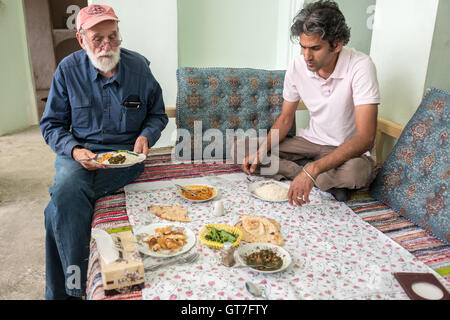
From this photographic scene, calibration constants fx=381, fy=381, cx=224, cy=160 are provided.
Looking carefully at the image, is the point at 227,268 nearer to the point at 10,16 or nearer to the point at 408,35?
the point at 408,35

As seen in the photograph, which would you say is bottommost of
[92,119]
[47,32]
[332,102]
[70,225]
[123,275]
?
[70,225]

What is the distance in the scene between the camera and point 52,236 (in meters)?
1.87

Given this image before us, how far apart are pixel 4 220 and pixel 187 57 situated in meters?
2.38

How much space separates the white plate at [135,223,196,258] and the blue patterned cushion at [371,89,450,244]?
1.06m

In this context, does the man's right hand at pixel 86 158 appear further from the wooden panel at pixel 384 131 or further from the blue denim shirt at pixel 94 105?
the wooden panel at pixel 384 131

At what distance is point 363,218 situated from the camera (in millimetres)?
1823

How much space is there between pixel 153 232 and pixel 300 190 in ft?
2.34

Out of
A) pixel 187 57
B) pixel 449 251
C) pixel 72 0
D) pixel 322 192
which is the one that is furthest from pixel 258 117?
pixel 72 0

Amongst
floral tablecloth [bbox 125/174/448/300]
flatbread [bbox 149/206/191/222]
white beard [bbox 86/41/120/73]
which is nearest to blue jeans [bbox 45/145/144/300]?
floral tablecloth [bbox 125/174/448/300]

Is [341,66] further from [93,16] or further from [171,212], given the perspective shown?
[93,16]

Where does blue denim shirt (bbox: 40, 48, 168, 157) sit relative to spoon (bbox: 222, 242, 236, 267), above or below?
above

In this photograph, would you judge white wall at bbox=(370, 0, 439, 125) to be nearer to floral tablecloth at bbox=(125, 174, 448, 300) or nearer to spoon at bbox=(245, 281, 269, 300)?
floral tablecloth at bbox=(125, 174, 448, 300)

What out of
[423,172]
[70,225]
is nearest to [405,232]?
A: [423,172]

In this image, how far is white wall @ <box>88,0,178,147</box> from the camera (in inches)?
146
